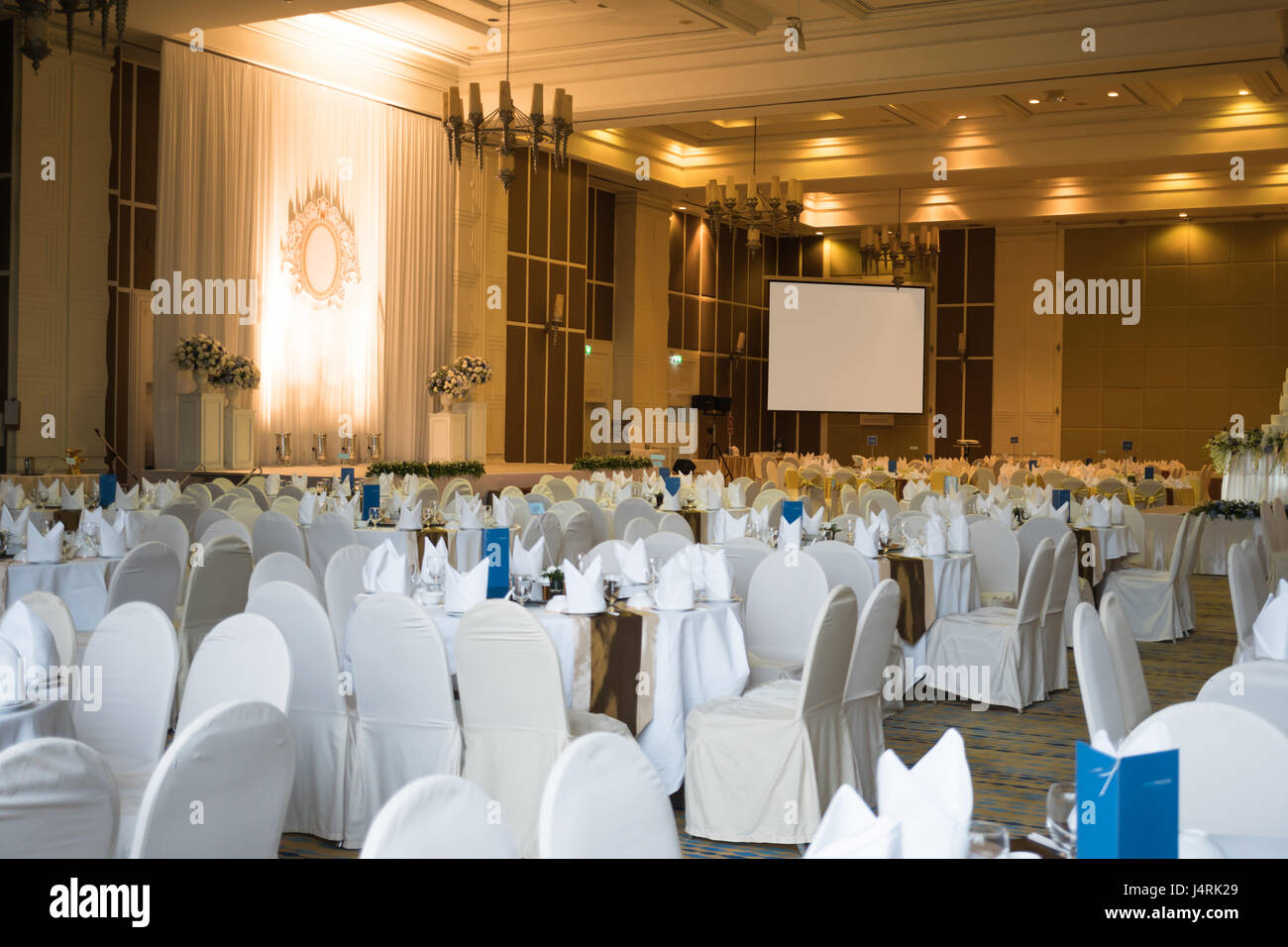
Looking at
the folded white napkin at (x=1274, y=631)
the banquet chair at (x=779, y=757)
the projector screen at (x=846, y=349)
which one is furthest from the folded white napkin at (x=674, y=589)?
the projector screen at (x=846, y=349)

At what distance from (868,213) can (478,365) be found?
30.2 feet

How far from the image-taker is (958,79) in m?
12.2

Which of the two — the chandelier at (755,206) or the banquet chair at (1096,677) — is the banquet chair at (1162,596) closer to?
the banquet chair at (1096,677)

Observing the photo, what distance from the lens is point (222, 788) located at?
2.02m

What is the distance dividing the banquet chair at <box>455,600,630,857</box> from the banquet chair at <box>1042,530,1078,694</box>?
3297mm

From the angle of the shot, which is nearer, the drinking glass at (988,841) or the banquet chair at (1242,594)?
the drinking glass at (988,841)

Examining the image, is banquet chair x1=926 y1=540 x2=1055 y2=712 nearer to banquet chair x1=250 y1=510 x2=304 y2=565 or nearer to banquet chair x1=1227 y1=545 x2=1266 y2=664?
banquet chair x1=1227 y1=545 x2=1266 y2=664

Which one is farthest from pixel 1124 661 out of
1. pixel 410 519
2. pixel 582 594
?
pixel 410 519

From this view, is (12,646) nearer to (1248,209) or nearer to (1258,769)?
(1258,769)

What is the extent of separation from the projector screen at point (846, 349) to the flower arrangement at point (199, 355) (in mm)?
9923

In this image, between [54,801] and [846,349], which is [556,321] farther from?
[54,801]

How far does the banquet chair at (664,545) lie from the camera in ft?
18.7

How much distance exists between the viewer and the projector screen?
19516mm

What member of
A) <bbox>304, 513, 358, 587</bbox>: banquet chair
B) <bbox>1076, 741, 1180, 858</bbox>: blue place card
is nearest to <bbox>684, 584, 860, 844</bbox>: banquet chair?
<bbox>1076, 741, 1180, 858</bbox>: blue place card
